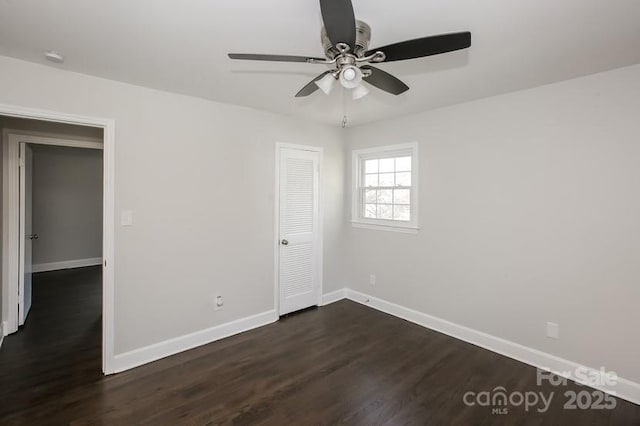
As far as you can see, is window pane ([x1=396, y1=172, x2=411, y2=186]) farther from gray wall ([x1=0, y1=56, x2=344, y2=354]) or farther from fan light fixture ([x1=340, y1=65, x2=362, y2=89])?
fan light fixture ([x1=340, y1=65, x2=362, y2=89])

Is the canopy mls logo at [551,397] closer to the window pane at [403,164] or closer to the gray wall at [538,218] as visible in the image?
the gray wall at [538,218]

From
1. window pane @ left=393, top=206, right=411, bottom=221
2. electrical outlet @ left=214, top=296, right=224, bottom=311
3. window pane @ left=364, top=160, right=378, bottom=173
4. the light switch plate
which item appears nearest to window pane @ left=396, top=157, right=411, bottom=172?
window pane @ left=364, top=160, right=378, bottom=173

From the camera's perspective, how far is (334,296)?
4.35 meters

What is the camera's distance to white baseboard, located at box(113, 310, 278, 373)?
2.65 metres

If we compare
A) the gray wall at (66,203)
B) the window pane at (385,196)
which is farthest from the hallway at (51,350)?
the window pane at (385,196)

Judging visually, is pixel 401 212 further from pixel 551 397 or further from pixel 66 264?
pixel 66 264

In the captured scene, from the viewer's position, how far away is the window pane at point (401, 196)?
3.76 metres

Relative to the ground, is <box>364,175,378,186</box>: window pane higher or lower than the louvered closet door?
higher

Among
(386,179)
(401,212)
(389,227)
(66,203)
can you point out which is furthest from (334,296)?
(66,203)

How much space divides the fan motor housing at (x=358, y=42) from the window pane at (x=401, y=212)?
246cm

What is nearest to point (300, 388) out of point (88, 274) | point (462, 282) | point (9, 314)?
point (462, 282)

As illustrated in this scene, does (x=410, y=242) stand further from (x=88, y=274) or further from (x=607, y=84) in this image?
(x=88, y=274)

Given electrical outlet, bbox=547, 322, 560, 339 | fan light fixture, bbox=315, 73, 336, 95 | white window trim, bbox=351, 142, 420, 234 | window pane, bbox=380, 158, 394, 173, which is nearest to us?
fan light fixture, bbox=315, 73, 336, 95

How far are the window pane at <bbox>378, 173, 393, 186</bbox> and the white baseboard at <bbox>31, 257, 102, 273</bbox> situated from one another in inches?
253
